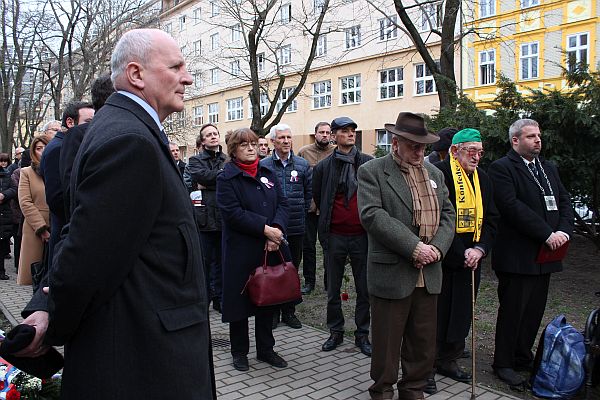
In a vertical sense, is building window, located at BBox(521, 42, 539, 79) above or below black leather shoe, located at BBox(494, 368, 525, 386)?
above

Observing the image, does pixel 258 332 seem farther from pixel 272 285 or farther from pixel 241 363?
pixel 272 285

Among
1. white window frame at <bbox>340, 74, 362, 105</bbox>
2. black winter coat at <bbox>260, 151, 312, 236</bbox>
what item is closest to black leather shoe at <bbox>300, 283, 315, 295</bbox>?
black winter coat at <bbox>260, 151, 312, 236</bbox>

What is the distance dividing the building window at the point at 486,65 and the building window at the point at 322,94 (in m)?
10.0

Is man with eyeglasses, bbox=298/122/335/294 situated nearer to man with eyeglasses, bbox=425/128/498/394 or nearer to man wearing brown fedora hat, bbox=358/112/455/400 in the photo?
man with eyeglasses, bbox=425/128/498/394

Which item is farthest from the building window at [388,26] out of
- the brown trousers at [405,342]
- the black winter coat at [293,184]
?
the brown trousers at [405,342]

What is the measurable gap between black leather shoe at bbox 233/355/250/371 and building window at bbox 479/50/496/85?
25.5m

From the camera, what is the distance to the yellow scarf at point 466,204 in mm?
4395

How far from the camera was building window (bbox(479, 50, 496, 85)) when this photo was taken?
27375 millimetres

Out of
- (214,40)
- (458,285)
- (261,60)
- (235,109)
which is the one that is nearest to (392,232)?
(458,285)

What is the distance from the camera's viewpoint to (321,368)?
483cm

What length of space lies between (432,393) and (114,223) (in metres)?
3.30

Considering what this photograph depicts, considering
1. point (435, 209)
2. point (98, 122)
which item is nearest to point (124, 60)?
point (98, 122)

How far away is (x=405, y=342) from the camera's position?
161 inches

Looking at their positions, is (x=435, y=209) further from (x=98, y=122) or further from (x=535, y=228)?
(x=98, y=122)
